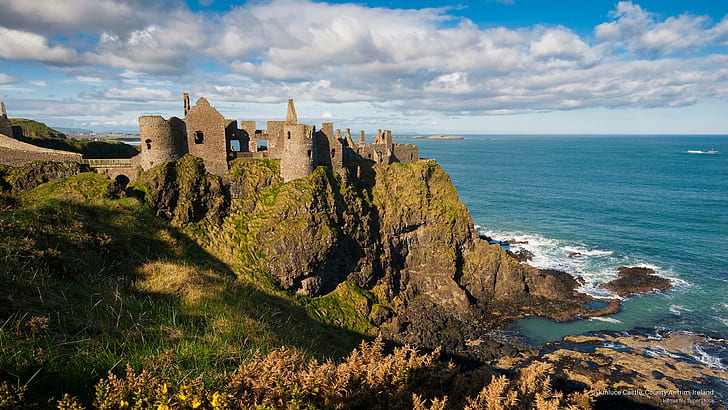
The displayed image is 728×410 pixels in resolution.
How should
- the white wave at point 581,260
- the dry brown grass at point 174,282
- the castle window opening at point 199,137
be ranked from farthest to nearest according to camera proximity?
1. the white wave at point 581,260
2. the castle window opening at point 199,137
3. the dry brown grass at point 174,282

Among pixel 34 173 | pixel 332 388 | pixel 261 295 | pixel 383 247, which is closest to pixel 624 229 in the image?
pixel 383 247

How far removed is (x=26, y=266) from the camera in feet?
29.7

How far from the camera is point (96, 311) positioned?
26.7 ft

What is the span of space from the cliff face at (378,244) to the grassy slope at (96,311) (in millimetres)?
23127

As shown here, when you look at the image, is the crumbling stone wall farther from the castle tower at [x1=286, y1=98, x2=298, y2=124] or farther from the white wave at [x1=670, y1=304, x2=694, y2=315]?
the white wave at [x1=670, y1=304, x2=694, y2=315]

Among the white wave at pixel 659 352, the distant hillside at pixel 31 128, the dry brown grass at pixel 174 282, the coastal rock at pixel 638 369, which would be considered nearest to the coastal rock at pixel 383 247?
the coastal rock at pixel 638 369

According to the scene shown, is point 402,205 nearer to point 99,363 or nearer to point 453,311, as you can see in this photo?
point 453,311

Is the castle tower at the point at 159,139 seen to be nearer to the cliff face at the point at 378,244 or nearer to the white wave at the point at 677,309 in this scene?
the cliff face at the point at 378,244

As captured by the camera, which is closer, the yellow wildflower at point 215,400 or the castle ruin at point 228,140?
the yellow wildflower at point 215,400

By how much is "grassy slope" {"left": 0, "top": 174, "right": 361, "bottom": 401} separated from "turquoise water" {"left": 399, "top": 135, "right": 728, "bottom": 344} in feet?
143

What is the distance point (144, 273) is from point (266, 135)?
35.2m

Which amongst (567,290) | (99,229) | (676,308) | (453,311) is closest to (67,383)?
(99,229)

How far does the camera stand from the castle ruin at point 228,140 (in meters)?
38.4

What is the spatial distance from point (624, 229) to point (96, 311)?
311 ft
